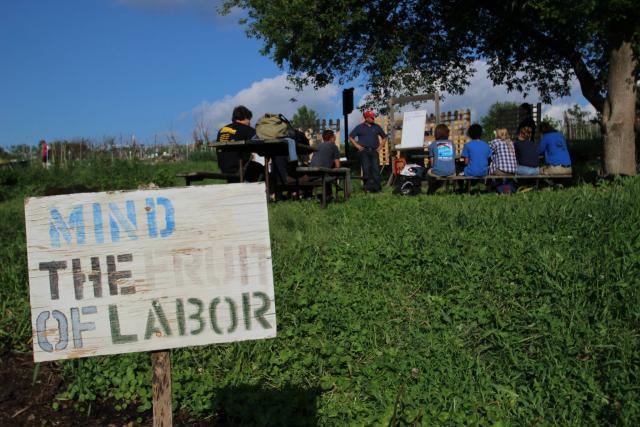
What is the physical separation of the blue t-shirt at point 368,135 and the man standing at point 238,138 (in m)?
2.90

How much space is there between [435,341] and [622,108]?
7.85m

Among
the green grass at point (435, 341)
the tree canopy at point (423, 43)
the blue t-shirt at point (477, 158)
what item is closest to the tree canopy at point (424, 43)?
the tree canopy at point (423, 43)

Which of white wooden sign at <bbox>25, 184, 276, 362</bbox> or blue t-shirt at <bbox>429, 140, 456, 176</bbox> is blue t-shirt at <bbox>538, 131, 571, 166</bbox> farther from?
white wooden sign at <bbox>25, 184, 276, 362</bbox>

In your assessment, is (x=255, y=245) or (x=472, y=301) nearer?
(x=255, y=245)

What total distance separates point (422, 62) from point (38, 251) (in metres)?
13.2

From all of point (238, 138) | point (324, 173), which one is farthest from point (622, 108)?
point (238, 138)

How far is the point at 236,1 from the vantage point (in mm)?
14406

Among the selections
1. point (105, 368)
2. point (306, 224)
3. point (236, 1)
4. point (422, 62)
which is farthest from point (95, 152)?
point (105, 368)

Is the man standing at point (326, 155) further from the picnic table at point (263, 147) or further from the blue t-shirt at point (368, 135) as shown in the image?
the picnic table at point (263, 147)

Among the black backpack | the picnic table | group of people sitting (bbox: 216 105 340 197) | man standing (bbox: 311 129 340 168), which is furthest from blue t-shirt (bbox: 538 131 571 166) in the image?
the picnic table

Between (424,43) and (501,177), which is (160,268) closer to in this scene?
(501,177)

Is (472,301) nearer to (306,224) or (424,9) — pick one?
(306,224)

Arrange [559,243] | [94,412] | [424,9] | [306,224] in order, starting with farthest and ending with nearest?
[424,9]
[306,224]
[559,243]
[94,412]

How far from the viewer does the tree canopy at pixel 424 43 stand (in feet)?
40.6
